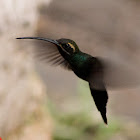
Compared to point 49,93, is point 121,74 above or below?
above

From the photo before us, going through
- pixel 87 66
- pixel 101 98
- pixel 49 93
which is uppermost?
pixel 87 66

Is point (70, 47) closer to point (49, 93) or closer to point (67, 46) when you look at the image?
point (67, 46)

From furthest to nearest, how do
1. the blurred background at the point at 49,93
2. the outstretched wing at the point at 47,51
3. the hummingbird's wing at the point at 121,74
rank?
the blurred background at the point at 49,93 → the outstretched wing at the point at 47,51 → the hummingbird's wing at the point at 121,74

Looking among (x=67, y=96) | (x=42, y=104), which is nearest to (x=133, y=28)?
(x=67, y=96)

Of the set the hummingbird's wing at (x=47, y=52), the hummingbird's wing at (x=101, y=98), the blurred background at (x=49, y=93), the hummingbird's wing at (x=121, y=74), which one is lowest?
the blurred background at (x=49, y=93)

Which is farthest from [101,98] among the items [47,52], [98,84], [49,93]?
[49,93]

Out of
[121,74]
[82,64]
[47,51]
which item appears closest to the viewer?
[121,74]

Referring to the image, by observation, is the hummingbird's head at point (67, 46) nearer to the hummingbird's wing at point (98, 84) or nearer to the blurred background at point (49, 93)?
the hummingbird's wing at point (98, 84)

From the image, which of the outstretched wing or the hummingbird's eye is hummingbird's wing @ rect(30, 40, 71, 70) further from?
the hummingbird's eye

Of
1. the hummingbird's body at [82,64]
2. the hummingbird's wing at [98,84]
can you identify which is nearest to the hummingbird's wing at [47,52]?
the hummingbird's body at [82,64]
